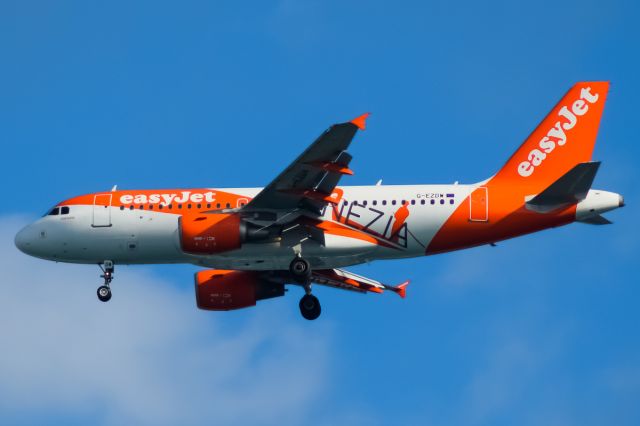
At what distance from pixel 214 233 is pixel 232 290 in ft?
18.2

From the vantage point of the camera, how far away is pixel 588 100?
173ft

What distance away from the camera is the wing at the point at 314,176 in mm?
46688

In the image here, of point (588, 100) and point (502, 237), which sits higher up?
point (588, 100)

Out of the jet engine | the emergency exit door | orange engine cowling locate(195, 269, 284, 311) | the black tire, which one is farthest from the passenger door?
the emergency exit door

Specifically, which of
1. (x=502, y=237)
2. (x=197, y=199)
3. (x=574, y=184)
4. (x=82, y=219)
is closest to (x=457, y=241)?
(x=502, y=237)

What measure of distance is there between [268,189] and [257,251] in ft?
8.00

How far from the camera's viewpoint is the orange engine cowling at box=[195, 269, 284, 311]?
55125 mm

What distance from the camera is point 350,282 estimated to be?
57.0m

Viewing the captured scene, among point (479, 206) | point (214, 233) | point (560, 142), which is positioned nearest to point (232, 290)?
point (214, 233)

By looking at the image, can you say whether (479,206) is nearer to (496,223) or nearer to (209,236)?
(496,223)

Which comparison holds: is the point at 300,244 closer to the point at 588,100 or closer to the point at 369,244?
the point at 369,244

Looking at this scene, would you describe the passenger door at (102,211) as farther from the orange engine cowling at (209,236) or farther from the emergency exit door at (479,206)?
the emergency exit door at (479,206)

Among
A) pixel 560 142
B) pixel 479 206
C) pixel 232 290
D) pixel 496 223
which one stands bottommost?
pixel 232 290

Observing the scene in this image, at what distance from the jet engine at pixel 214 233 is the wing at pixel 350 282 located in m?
6.73
